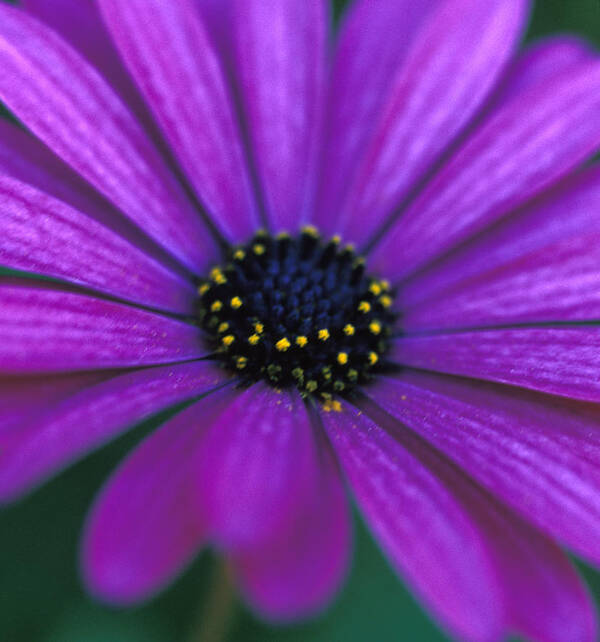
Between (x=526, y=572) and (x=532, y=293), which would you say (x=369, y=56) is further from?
(x=526, y=572)

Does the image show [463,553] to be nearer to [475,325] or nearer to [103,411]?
[103,411]

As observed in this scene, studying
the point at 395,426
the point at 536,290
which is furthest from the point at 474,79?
the point at 395,426

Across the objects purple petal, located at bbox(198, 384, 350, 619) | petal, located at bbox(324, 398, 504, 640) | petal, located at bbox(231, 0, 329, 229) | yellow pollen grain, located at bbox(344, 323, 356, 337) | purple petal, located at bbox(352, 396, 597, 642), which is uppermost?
petal, located at bbox(231, 0, 329, 229)

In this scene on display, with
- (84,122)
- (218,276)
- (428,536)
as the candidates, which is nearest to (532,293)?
(218,276)

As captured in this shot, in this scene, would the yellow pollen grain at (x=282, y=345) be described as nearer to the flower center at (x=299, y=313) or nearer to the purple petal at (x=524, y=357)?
the flower center at (x=299, y=313)

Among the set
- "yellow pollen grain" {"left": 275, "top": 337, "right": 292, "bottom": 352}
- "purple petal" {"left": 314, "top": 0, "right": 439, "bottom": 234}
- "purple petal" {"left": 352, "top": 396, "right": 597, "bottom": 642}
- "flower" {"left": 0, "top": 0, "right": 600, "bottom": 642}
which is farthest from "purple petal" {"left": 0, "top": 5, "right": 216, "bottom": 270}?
"purple petal" {"left": 352, "top": 396, "right": 597, "bottom": 642}

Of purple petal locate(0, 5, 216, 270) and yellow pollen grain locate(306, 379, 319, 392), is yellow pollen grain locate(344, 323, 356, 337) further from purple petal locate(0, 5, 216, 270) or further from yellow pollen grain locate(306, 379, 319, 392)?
purple petal locate(0, 5, 216, 270)
